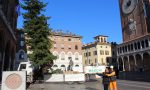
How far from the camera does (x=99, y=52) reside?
258 ft

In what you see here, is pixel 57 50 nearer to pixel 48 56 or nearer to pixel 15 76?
pixel 48 56

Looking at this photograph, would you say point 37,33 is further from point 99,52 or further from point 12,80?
point 99,52

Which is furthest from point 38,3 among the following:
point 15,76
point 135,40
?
point 135,40

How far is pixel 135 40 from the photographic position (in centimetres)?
5647

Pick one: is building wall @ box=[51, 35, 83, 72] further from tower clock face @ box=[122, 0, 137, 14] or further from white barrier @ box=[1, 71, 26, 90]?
white barrier @ box=[1, 71, 26, 90]

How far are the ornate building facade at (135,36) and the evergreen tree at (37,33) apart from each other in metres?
32.1

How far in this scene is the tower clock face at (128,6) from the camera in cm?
6058

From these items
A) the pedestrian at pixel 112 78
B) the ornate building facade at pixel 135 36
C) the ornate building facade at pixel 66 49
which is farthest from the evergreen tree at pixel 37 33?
the ornate building facade at pixel 66 49

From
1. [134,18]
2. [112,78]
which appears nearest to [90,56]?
[134,18]

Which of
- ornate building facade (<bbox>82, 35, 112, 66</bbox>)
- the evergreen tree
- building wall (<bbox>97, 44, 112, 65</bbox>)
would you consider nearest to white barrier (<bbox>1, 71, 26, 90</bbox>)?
the evergreen tree

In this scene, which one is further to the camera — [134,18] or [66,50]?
[66,50]

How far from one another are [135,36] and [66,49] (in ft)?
68.8

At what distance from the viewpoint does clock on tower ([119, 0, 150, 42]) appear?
5456 centimetres

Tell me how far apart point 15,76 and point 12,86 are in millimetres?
394
